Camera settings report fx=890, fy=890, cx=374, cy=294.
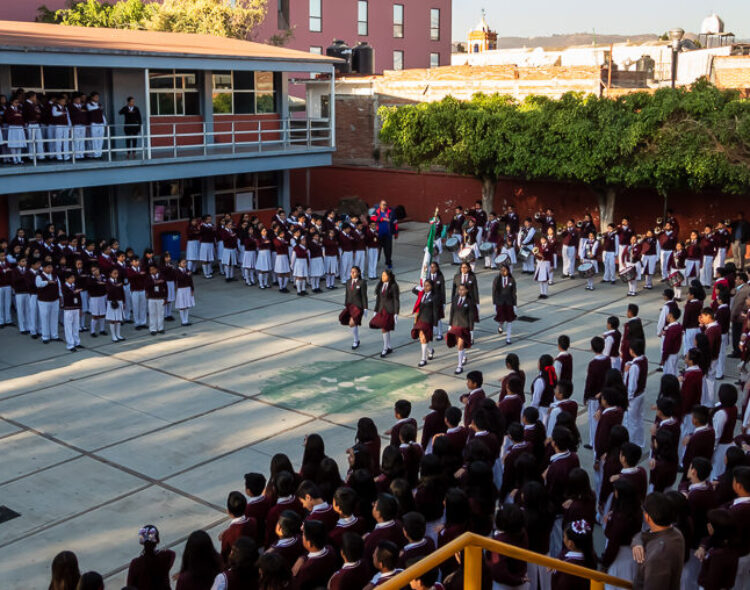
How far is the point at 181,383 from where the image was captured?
51.4ft

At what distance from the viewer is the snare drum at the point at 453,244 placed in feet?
81.1

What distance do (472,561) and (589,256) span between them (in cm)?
1867

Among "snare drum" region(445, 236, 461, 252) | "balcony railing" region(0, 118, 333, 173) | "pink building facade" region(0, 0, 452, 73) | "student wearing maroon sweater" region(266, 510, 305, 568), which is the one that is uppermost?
"pink building facade" region(0, 0, 452, 73)

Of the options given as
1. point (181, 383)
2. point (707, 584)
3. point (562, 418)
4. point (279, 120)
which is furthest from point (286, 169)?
point (707, 584)

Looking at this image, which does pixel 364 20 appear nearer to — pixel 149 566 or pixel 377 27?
pixel 377 27

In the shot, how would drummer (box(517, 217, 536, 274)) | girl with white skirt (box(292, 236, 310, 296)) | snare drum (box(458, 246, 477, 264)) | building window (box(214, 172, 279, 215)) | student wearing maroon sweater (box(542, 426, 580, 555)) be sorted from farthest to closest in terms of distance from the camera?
building window (box(214, 172, 279, 215)) < drummer (box(517, 217, 536, 274)) < snare drum (box(458, 246, 477, 264)) < girl with white skirt (box(292, 236, 310, 296)) < student wearing maroon sweater (box(542, 426, 580, 555))

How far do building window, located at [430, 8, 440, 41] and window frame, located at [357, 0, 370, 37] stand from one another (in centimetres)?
599

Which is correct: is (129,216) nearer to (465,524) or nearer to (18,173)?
(18,173)

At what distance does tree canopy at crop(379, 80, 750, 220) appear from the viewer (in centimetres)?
2242

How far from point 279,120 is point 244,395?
627 inches

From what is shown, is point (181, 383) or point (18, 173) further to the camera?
point (18, 173)

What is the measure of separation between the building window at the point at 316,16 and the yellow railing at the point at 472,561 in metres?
49.9

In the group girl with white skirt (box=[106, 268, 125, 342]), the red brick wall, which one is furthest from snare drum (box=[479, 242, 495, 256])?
girl with white skirt (box=[106, 268, 125, 342])

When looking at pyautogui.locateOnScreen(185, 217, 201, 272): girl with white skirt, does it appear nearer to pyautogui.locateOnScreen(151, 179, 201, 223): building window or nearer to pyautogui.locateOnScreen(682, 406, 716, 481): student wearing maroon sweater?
pyautogui.locateOnScreen(151, 179, 201, 223): building window
